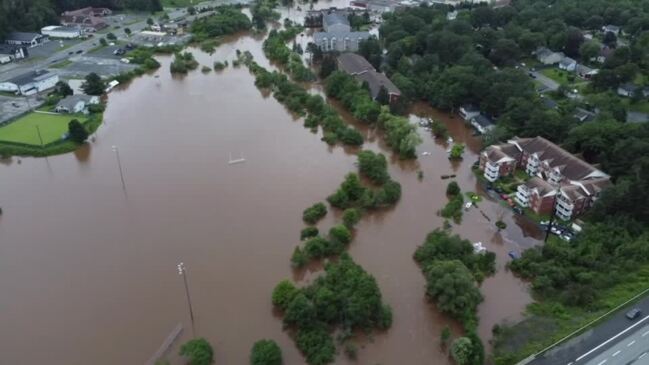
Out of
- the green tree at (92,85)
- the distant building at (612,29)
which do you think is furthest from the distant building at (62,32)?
the distant building at (612,29)

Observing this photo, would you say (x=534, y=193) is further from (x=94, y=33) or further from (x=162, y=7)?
(x=162, y=7)

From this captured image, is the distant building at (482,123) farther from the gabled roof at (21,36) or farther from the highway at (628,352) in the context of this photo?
the gabled roof at (21,36)

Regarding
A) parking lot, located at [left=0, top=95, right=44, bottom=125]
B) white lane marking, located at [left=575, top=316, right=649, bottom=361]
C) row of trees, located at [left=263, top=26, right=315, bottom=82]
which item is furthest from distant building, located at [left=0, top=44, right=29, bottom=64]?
white lane marking, located at [left=575, top=316, right=649, bottom=361]

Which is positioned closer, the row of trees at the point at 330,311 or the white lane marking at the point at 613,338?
the white lane marking at the point at 613,338

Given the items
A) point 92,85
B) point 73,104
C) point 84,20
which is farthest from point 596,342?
point 84,20

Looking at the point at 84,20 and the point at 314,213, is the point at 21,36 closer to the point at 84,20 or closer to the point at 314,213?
the point at 84,20

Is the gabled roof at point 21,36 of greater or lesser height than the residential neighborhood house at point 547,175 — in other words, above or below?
above
